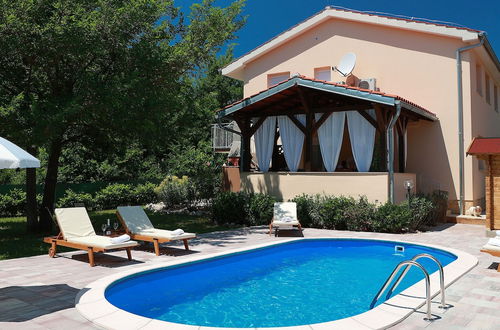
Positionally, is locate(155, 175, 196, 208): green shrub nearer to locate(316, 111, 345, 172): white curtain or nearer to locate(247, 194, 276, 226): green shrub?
locate(247, 194, 276, 226): green shrub

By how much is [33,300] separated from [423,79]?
16947mm

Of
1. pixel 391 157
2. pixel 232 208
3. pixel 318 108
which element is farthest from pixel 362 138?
pixel 232 208

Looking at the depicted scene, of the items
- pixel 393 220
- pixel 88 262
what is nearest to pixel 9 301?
pixel 88 262

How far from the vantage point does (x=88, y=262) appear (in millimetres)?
9227

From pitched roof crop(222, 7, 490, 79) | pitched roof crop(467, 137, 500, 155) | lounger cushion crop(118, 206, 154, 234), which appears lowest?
lounger cushion crop(118, 206, 154, 234)

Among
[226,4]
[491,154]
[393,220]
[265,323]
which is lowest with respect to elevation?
[265,323]

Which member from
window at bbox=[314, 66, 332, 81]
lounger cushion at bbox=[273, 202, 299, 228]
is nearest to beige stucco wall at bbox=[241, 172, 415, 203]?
lounger cushion at bbox=[273, 202, 299, 228]

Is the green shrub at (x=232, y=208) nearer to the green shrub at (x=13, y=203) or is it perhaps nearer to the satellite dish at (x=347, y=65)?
the satellite dish at (x=347, y=65)

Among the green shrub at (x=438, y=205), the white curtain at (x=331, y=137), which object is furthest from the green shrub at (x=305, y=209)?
the green shrub at (x=438, y=205)

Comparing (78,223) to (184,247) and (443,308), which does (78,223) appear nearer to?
(184,247)

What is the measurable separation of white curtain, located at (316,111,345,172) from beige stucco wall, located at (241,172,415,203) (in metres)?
0.71

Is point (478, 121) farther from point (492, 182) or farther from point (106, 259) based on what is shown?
point (106, 259)

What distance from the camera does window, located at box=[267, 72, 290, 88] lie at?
2166 cm

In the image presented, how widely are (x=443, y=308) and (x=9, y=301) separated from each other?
6.38 meters
